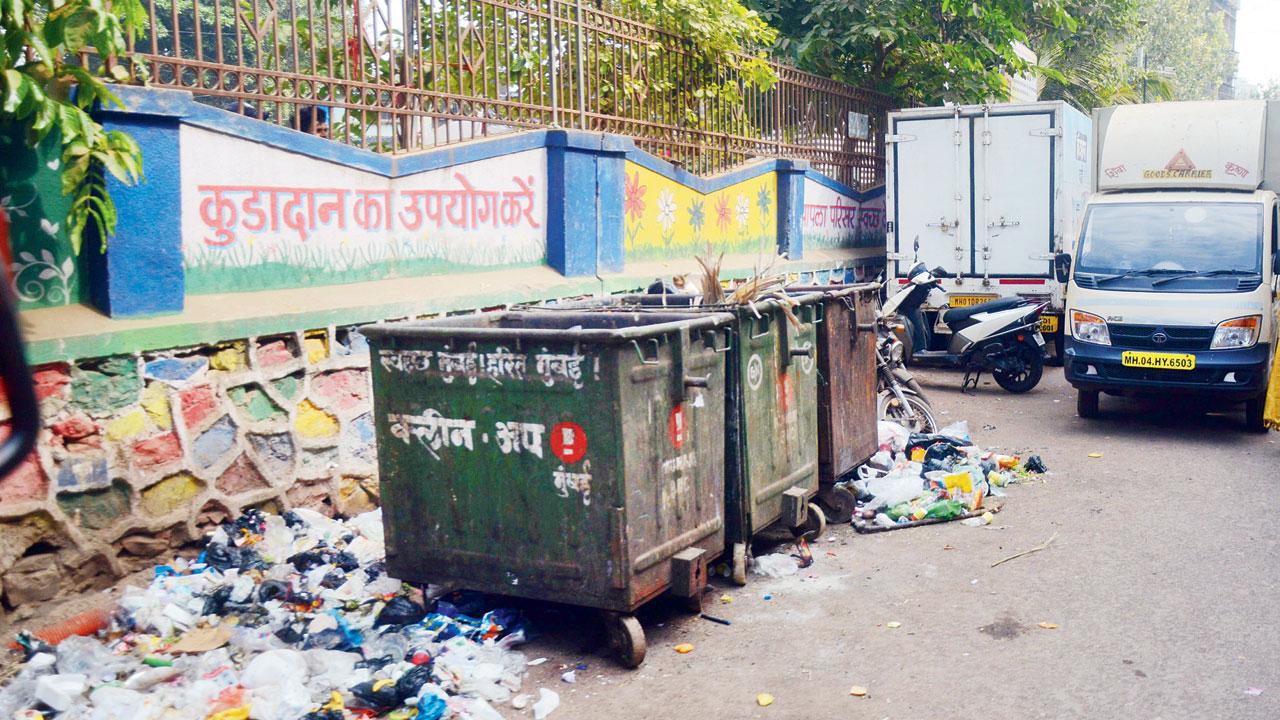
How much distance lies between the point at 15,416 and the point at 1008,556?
5712 mm

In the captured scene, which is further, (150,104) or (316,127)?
(316,127)

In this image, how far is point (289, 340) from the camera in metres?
6.49

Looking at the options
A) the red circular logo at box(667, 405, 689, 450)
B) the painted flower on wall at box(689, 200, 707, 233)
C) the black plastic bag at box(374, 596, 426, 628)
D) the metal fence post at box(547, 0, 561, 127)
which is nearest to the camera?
the red circular logo at box(667, 405, 689, 450)

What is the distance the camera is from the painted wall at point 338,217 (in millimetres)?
6258

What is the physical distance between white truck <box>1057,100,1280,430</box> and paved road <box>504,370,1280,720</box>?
1.87 meters

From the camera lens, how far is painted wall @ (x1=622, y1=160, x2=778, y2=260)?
34.2ft

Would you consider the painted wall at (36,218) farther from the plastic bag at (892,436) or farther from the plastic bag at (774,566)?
the plastic bag at (892,436)

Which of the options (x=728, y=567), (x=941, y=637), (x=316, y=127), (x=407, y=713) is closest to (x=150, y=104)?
(x=316, y=127)

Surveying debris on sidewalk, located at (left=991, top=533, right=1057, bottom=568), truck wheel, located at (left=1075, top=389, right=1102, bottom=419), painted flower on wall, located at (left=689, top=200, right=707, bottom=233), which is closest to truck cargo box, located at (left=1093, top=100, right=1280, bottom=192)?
truck wheel, located at (left=1075, top=389, right=1102, bottom=419)

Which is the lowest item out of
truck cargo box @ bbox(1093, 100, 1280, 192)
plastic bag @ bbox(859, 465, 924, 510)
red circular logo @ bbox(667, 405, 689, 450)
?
plastic bag @ bbox(859, 465, 924, 510)

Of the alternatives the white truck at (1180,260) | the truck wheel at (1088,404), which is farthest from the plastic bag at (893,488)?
the truck wheel at (1088,404)

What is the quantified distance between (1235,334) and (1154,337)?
61 centimetres

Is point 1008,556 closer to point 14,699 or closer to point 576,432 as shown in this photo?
point 576,432

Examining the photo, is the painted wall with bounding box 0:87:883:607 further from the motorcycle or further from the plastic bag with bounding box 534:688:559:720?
the motorcycle
